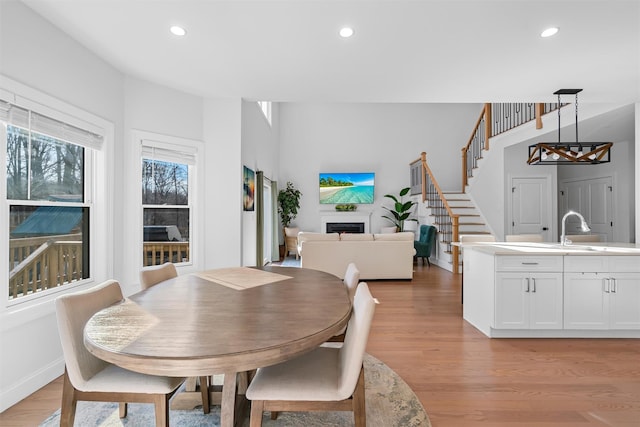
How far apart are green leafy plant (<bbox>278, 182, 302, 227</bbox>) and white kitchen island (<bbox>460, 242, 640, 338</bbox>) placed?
6086 millimetres

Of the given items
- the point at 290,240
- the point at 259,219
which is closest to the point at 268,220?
the point at 290,240

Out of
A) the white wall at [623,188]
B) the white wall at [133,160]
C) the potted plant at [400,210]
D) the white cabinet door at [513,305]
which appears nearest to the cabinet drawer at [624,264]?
the white cabinet door at [513,305]

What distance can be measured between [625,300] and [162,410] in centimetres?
385

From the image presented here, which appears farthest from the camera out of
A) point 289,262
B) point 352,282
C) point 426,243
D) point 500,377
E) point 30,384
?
point 289,262

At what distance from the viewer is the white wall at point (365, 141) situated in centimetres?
909

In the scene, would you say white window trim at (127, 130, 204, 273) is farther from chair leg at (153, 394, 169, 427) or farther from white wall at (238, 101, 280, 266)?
chair leg at (153, 394, 169, 427)

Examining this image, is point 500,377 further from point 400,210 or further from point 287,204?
point 287,204

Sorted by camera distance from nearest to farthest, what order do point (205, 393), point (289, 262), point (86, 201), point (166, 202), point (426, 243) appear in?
point (205, 393) → point (86, 201) → point (166, 202) → point (426, 243) → point (289, 262)

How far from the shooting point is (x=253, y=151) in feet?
17.5

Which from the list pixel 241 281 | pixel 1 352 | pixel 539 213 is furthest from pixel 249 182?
pixel 539 213

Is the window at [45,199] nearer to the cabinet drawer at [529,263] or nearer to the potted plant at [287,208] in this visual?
the cabinet drawer at [529,263]

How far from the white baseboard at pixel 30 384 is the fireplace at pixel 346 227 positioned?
7.01m

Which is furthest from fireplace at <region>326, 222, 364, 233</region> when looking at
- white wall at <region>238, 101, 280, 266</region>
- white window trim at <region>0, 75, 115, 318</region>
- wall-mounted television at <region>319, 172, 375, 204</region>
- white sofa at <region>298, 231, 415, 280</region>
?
white window trim at <region>0, 75, 115, 318</region>

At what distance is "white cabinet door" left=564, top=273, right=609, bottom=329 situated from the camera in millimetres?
2998
